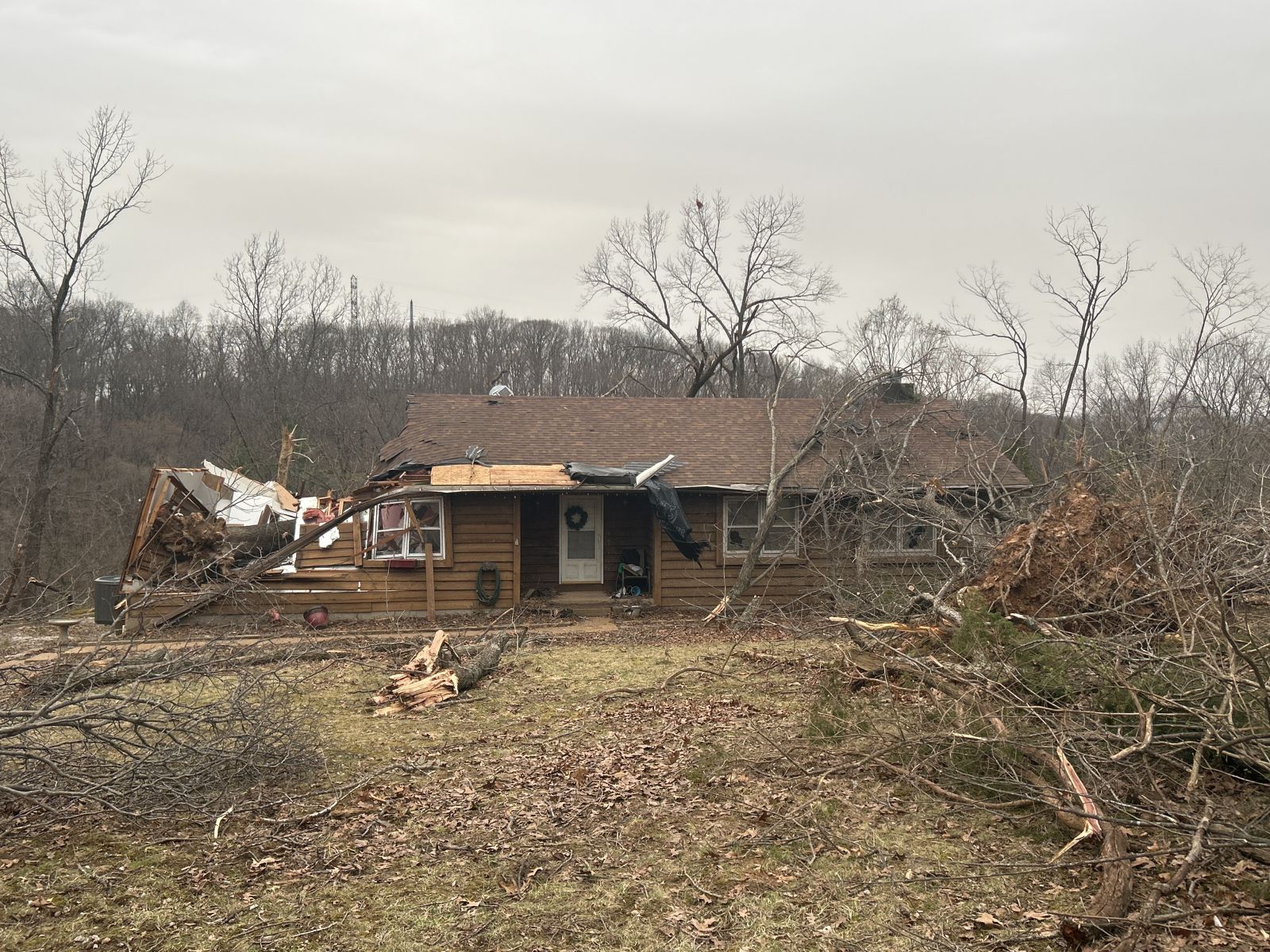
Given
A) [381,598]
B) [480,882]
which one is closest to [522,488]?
[381,598]

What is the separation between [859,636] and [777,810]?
128 inches

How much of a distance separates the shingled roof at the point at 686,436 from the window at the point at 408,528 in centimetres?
82

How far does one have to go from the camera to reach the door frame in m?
16.7

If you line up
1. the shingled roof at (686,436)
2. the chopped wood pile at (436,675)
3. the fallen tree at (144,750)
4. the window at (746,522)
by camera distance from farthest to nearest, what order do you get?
the window at (746,522), the shingled roof at (686,436), the chopped wood pile at (436,675), the fallen tree at (144,750)

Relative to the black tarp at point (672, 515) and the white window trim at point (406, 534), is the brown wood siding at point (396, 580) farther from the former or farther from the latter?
the black tarp at point (672, 515)

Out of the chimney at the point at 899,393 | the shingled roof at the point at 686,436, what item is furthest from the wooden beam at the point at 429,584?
the chimney at the point at 899,393

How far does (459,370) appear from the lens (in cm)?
4644

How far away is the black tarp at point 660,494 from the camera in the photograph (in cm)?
1498

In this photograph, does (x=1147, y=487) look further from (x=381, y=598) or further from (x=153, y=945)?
(x=381, y=598)

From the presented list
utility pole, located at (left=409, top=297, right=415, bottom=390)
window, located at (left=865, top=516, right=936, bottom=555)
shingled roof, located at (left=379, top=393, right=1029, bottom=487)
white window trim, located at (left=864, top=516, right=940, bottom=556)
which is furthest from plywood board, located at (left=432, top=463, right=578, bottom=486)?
utility pole, located at (left=409, top=297, right=415, bottom=390)

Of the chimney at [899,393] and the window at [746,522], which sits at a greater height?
the chimney at [899,393]

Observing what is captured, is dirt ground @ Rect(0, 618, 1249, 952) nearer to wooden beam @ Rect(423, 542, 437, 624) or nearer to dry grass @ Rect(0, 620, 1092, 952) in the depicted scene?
dry grass @ Rect(0, 620, 1092, 952)

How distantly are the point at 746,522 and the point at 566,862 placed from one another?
11304 mm

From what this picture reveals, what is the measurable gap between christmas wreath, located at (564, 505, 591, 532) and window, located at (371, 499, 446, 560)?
8.13 ft
